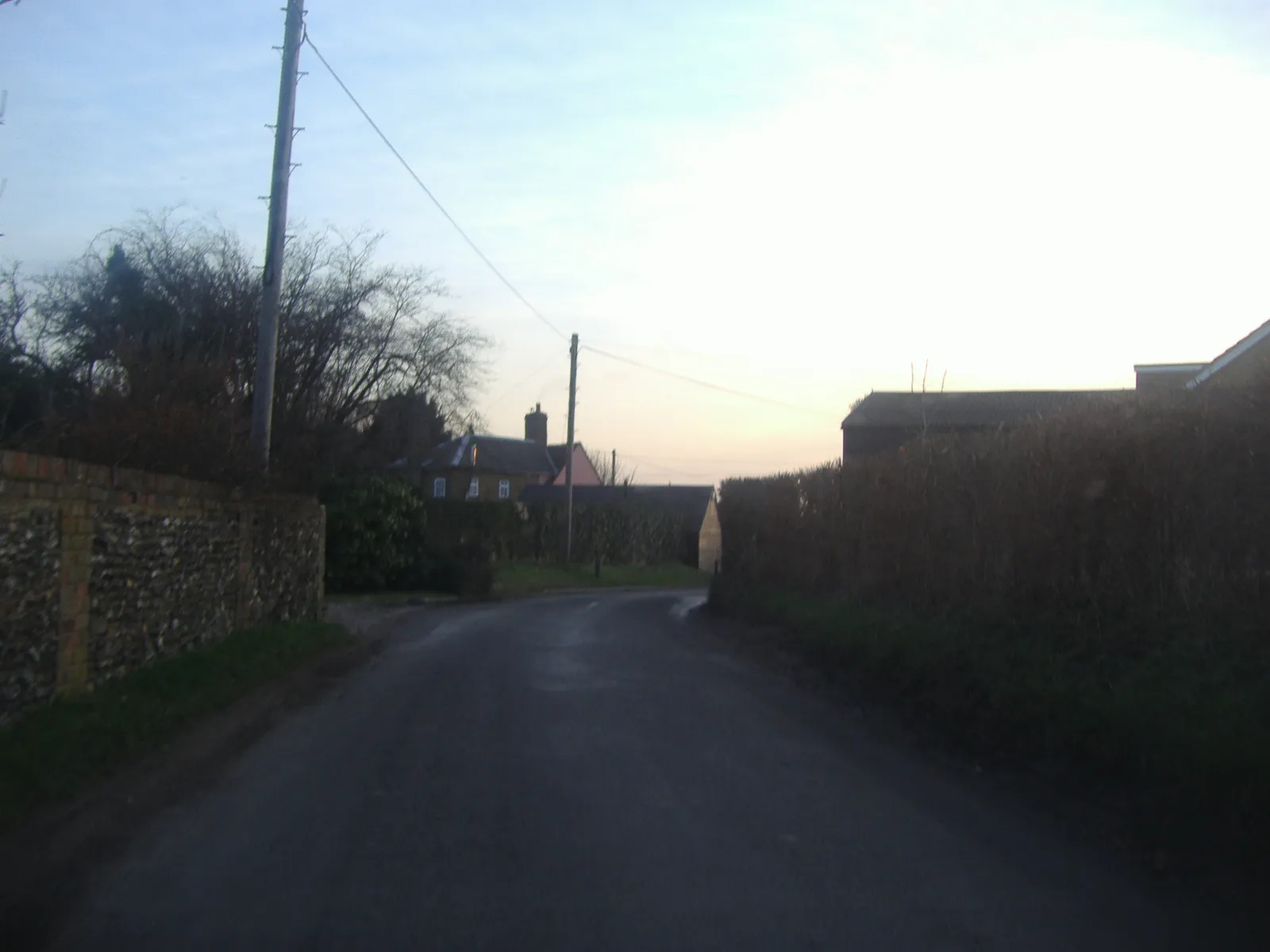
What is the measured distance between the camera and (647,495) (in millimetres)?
64688

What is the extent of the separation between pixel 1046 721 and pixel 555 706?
4.83 meters

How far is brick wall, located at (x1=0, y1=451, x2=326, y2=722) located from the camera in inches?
360

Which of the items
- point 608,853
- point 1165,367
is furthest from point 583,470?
point 608,853

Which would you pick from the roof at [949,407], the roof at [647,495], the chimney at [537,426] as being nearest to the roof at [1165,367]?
the roof at [949,407]

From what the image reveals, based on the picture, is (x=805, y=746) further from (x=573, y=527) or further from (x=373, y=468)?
(x=573, y=527)

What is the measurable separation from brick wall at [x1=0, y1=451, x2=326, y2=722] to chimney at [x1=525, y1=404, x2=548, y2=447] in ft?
192

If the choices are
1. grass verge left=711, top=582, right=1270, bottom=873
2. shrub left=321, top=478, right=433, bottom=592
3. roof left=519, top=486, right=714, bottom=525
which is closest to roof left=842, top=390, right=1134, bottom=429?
shrub left=321, top=478, right=433, bottom=592

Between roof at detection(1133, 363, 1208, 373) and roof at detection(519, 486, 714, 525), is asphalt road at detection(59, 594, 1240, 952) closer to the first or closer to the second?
roof at detection(1133, 363, 1208, 373)

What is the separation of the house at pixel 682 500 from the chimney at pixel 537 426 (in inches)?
370

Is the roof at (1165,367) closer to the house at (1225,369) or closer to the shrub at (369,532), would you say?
the house at (1225,369)

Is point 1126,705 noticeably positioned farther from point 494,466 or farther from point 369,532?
point 494,466

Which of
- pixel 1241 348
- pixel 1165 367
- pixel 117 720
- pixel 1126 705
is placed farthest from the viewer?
pixel 1165 367

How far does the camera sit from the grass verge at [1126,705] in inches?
274

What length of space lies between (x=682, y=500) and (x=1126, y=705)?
5608cm
